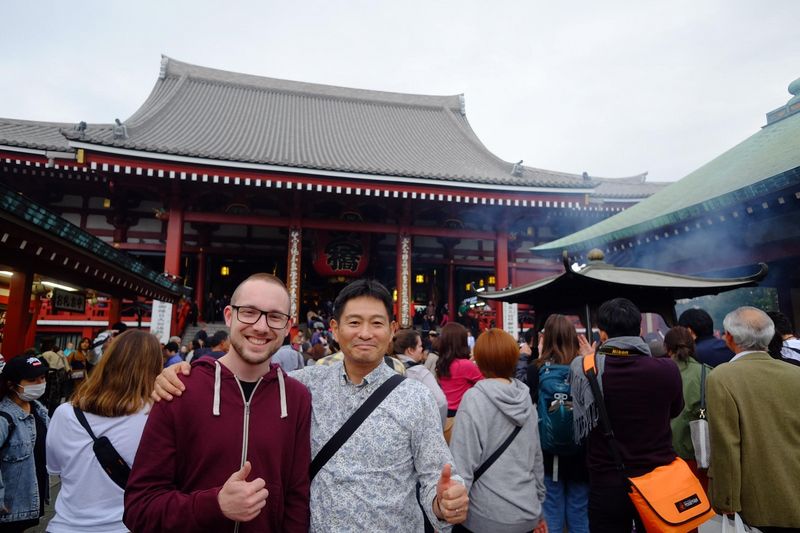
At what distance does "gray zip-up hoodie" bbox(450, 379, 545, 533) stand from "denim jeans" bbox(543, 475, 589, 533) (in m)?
0.66

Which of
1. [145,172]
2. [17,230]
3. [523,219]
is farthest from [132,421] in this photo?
[523,219]

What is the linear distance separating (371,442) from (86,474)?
1378 mm

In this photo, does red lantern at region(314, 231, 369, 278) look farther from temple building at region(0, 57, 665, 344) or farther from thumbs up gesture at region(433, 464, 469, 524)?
thumbs up gesture at region(433, 464, 469, 524)

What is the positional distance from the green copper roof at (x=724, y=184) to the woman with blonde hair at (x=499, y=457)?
4.50 m

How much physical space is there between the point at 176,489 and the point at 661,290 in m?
4.20

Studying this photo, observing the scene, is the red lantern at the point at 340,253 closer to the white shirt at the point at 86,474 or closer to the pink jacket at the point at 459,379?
the pink jacket at the point at 459,379

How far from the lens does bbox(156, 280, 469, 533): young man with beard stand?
1.50 meters

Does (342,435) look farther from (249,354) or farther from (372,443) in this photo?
(249,354)

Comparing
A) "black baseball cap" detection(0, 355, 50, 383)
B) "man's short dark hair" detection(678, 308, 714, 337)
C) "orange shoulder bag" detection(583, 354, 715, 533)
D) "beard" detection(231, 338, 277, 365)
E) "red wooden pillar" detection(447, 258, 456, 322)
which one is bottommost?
"orange shoulder bag" detection(583, 354, 715, 533)

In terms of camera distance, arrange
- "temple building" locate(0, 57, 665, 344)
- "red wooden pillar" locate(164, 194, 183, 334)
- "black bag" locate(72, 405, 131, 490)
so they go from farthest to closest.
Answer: "red wooden pillar" locate(164, 194, 183, 334)
"temple building" locate(0, 57, 665, 344)
"black bag" locate(72, 405, 131, 490)

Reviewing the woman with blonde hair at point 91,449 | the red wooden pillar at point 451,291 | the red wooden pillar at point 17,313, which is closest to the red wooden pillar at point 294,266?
the red wooden pillar at point 451,291

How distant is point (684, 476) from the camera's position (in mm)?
2211

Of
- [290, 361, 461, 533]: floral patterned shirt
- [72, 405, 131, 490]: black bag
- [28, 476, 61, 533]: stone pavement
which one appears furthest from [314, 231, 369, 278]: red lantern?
[290, 361, 461, 533]: floral patterned shirt

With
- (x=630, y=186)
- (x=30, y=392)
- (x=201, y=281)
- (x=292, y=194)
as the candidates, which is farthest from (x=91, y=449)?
(x=630, y=186)
